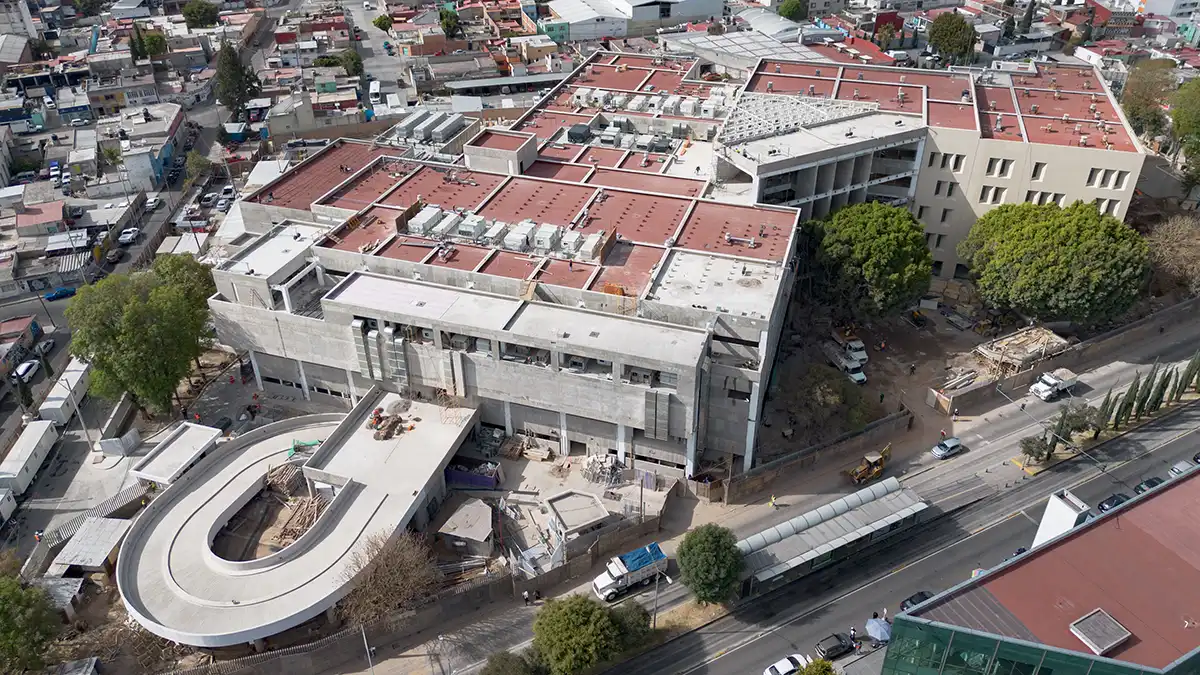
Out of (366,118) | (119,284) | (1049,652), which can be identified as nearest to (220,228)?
(119,284)

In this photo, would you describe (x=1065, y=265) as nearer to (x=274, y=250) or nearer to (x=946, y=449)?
(x=946, y=449)

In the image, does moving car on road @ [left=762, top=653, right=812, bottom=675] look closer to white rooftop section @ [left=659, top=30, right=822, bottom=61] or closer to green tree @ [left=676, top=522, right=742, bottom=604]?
green tree @ [left=676, top=522, right=742, bottom=604]

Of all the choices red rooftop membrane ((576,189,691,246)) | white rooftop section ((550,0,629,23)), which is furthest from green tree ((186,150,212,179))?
white rooftop section ((550,0,629,23))

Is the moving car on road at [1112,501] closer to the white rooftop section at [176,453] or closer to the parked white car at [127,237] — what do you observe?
the white rooftop section at [176,453]

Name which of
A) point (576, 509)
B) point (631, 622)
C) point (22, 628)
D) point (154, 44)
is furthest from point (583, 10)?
point (22, 628)

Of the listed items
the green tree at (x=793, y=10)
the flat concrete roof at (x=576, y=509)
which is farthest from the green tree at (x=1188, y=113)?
the flat concrete roof at (x=576, y=509)
